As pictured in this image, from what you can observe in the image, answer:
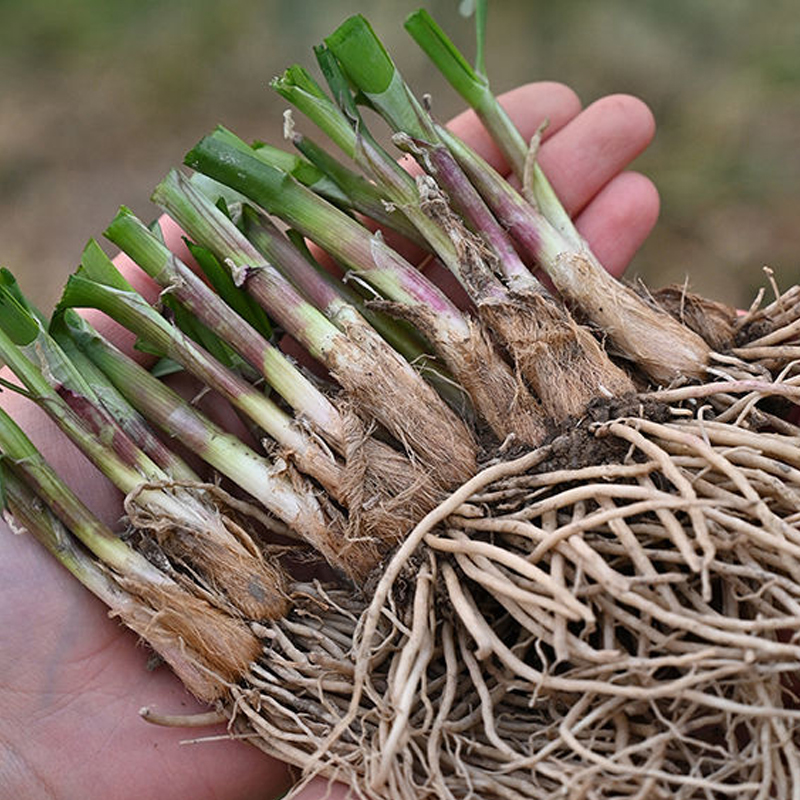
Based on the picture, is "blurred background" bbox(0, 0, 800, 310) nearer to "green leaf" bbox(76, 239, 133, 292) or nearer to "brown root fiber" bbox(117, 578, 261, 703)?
"green leaf" bbox(76, 239, 133, 292)

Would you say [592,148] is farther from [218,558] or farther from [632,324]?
[218,558]

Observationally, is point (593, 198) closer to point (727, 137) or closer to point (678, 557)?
point (678, 557)

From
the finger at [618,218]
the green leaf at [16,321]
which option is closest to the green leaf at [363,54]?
the finger at [618,218]

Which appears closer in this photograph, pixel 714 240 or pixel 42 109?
pixel 714 240

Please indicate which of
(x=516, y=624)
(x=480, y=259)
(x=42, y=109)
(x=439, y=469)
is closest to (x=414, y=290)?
(x=480, y=259)


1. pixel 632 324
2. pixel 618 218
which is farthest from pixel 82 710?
pixel 618 218

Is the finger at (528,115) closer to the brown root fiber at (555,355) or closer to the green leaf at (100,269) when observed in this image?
the brown root fiber at (555,355)
